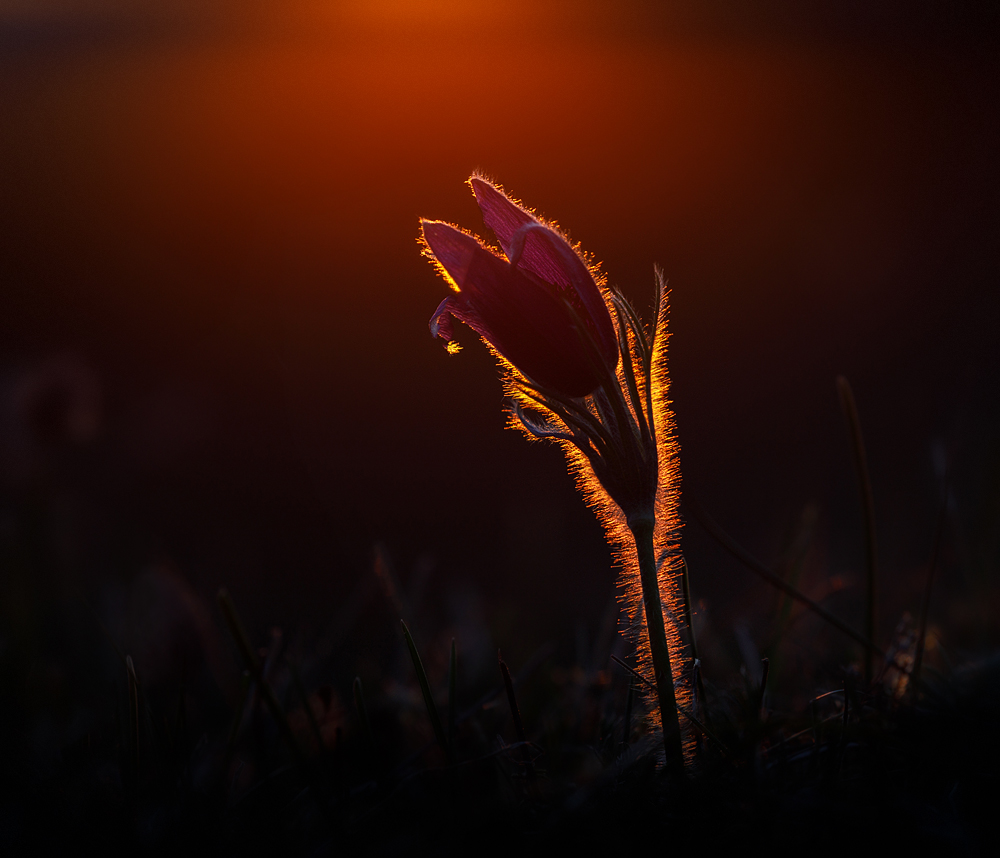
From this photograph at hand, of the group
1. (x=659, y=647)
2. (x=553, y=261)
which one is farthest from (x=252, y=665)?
(x=553, y=261)

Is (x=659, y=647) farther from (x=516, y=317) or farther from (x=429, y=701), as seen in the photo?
(x=516, y=317)

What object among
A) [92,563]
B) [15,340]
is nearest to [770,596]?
[92,563]

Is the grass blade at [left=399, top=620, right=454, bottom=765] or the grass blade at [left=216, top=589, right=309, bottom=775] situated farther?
Answer: the grass blade at [left=399, top=620, right=454, bottom=765]

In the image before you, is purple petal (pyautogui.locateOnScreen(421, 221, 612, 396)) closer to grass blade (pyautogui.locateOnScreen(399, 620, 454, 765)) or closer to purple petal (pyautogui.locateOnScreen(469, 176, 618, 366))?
purple petal (pyautogui.locateOnScreen(469, 176, 618, 366))

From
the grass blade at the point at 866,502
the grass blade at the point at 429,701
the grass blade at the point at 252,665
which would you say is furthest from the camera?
the grass blade at the point at 866,502

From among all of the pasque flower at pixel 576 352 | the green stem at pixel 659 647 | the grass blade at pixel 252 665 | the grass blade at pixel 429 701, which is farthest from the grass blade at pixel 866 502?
the grass blade at pixel 252 665

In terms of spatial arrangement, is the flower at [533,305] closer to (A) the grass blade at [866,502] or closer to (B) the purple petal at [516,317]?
(B) the purple petal at [516,317]

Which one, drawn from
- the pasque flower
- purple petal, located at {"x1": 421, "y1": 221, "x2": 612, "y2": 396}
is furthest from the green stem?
purple petal, located at {"x1": 421, "y1": 221, "x2": 612, "y2": 396}

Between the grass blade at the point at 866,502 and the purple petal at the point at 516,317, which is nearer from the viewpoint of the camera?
the purple petal at the point at 516,317
